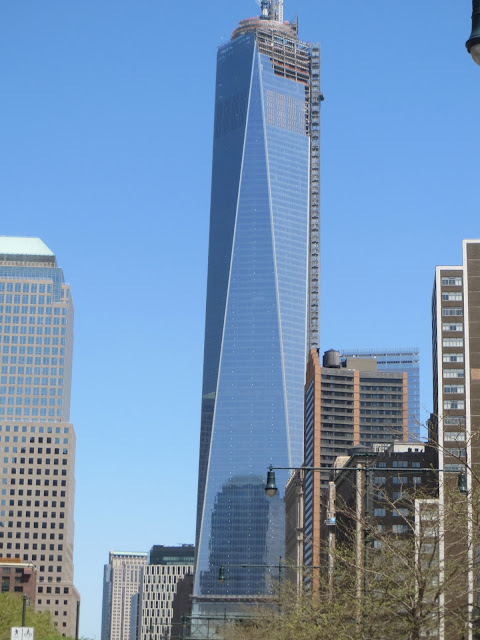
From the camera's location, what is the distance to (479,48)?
65.2ft

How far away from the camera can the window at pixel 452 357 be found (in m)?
189

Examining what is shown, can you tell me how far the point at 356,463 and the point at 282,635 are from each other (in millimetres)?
125633

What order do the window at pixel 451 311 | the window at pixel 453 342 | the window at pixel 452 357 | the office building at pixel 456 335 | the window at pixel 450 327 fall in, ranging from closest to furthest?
the office building at pixel 456 335
the window at pixel 452 357
the window at pixel 450 327
the window at pixel 453 342
the window at pixel 451 311

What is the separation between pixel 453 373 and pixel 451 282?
48.0ft

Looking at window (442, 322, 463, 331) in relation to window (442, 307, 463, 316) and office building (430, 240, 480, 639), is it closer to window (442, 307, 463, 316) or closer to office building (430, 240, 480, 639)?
office building (430, 240, 480, 639)

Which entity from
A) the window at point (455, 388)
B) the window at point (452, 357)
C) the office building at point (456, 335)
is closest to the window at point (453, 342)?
the office building at point (456, 335)

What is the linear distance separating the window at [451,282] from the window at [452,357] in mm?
11165

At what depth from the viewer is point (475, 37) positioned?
65.4 ft

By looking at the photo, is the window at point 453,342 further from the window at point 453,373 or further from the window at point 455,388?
the window at point 455,388

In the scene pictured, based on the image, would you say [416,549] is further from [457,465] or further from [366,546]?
[457,465]

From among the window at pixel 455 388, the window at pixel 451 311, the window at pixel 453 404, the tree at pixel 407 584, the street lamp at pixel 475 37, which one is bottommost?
the tree at pixel 407 584

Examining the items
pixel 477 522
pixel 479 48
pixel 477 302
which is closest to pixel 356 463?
pixel 477 302

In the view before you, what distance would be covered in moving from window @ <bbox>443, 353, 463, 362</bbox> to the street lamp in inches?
6753

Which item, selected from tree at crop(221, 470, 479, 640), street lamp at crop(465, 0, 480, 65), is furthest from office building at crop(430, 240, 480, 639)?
street lamp at crop(465, 0, 480, 65)
